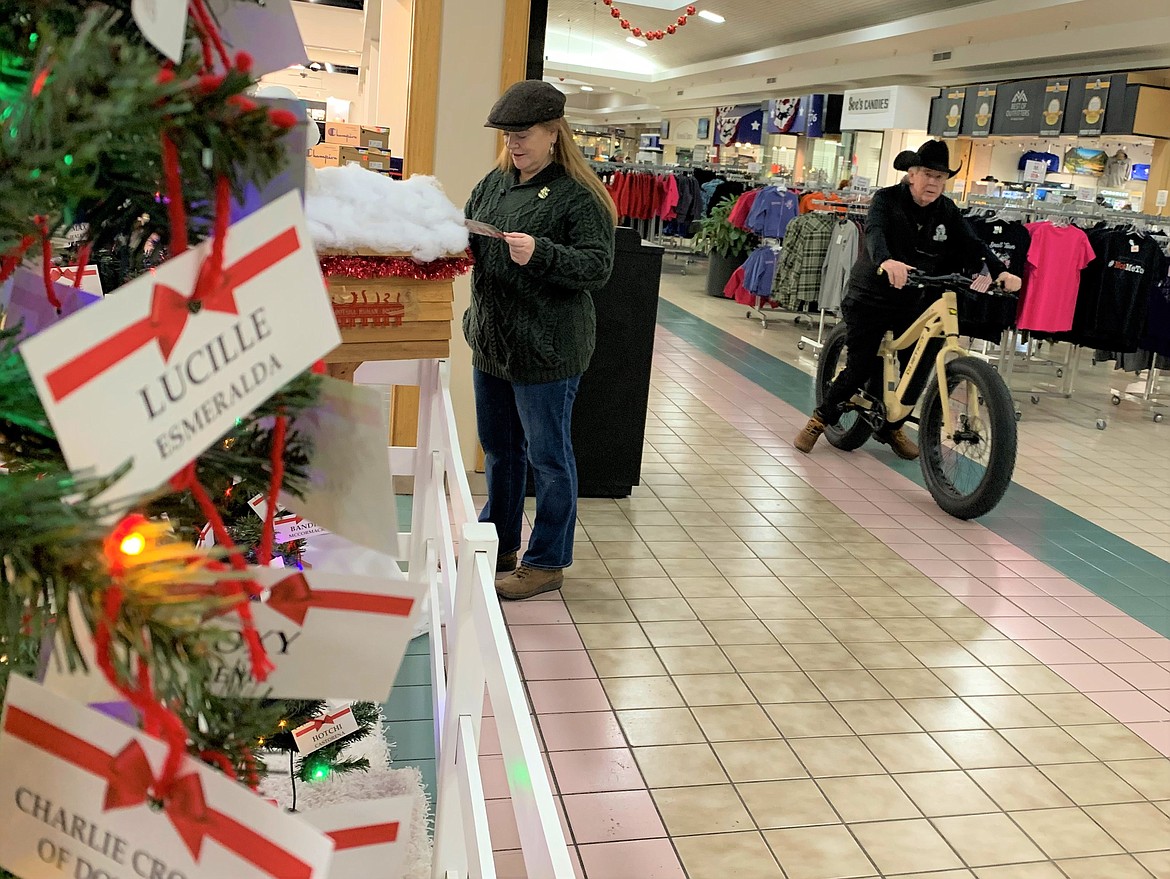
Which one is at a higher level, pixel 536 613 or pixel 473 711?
pixel 473 711

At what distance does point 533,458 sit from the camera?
3.38 m

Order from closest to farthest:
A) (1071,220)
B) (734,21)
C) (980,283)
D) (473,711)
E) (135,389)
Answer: (135,389) → (473,711) → (980,283) → (1071,220) → (734,21)

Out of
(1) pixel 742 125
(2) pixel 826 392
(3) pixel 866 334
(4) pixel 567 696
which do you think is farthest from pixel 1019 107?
(4) pixel 567 696

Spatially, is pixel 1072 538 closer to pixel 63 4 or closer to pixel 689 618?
pixel 689 618

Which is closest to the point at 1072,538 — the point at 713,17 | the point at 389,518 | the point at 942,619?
the point at 942,619

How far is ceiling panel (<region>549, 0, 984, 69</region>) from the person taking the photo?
13.2m

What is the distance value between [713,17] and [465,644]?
15751 mm

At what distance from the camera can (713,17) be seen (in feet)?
51.5

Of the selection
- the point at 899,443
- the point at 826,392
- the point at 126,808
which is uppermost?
the point at 126,808

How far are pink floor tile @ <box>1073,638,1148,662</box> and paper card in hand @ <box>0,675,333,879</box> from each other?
3720mm

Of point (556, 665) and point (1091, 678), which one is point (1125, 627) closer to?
point (1091, 678)

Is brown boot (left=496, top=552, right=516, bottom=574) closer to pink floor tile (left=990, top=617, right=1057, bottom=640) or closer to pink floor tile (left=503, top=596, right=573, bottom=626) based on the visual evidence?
pink floor tile (left=503, top=596, right=573, bottom=626)

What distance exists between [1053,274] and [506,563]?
4972mm

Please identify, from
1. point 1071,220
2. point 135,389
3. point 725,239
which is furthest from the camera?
point 725,239
